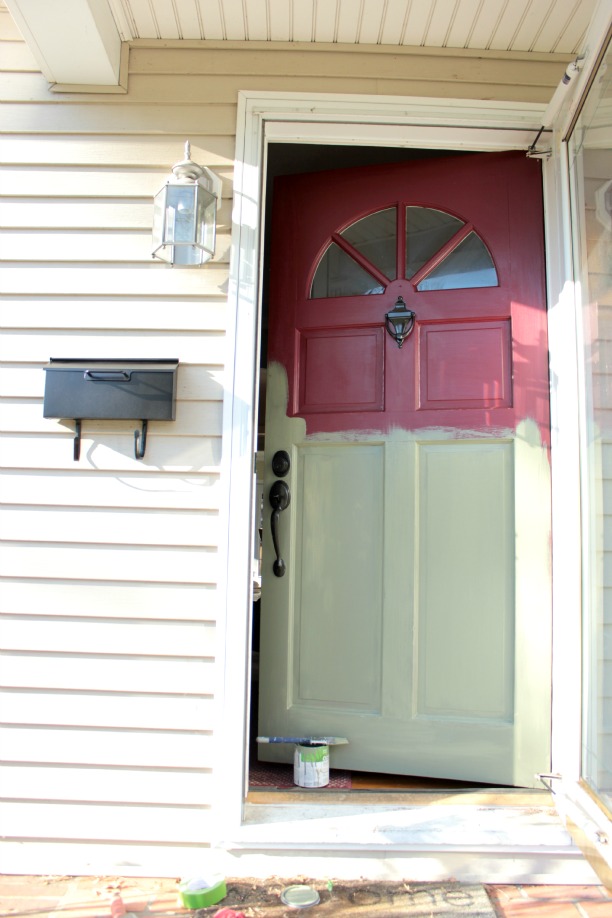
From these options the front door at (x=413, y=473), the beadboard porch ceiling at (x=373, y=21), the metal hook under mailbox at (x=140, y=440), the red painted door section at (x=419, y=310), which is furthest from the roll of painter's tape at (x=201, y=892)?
the beadboard porch ceiling at (x=373, y=21)

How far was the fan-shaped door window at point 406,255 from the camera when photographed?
7.67 feet

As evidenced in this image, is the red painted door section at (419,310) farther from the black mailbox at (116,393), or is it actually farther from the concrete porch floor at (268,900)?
the concrete porch floor at (268,900)

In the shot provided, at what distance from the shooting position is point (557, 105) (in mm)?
2000

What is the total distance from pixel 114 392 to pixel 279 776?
1343mm

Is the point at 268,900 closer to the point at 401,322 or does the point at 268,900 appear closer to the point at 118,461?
the point at 118,461

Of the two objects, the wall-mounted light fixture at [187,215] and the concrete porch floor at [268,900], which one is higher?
the wall-mounted light fixture at [187,215]

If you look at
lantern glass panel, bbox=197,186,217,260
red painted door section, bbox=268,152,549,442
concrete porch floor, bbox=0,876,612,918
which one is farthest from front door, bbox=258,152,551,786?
lantern glass panel, bbox=197,186,217,260

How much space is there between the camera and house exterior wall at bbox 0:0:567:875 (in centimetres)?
195

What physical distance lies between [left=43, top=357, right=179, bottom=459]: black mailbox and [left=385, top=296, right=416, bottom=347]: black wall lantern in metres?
0.77

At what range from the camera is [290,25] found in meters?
2.09

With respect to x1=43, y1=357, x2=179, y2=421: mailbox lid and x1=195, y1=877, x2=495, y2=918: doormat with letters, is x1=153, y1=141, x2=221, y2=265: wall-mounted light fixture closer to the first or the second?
x1=43, y1=357, x2=179, y2=421: mailbox lid

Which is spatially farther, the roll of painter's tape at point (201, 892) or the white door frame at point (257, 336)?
the white door frame at point (257, 336)

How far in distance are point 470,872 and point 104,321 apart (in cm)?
190

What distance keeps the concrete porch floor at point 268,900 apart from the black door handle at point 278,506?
0.91 meters
